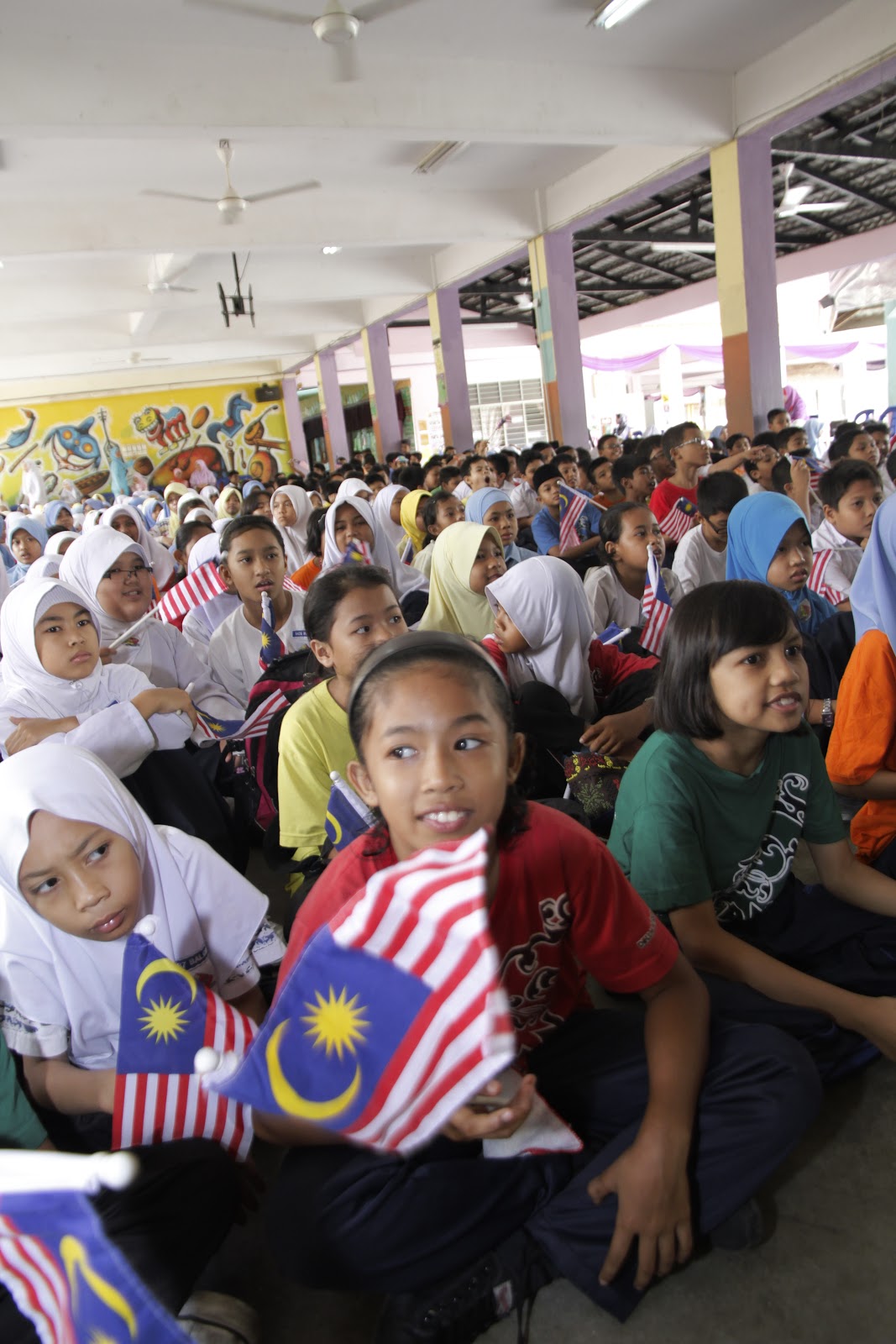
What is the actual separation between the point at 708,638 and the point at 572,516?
394 cm

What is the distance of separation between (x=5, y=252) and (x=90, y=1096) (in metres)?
7.72

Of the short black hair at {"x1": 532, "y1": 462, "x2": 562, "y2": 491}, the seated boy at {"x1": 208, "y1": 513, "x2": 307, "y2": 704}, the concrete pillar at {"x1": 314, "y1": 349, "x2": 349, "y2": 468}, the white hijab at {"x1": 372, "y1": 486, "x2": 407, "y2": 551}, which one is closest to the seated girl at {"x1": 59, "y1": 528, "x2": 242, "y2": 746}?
the seated boy at {"x1": 208, "y1": 513, "x2": 307, "y2": 704}

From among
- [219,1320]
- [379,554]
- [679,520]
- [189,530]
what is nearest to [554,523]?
[679,520]

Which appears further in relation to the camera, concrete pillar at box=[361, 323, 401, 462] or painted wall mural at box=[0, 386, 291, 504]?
painted wall mural at box=[0, 386, 291, 504]

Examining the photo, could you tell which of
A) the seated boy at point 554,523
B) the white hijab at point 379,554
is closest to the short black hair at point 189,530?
the white hijab at point 379,554

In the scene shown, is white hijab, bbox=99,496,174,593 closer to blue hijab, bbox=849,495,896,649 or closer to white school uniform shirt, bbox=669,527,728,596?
white school uniform shirt, bbox=669,527,728,596

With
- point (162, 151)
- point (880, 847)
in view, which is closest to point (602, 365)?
point (162, 151)

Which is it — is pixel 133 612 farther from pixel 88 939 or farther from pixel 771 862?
pixel 771 862

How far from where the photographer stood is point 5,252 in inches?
280

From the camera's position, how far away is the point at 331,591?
79.3 inches

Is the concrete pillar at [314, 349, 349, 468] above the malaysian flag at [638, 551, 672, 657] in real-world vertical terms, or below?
above

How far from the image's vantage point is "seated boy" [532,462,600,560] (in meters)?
4.95

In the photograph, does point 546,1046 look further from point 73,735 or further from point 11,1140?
point 73,735

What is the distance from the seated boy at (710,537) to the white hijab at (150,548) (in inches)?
109
